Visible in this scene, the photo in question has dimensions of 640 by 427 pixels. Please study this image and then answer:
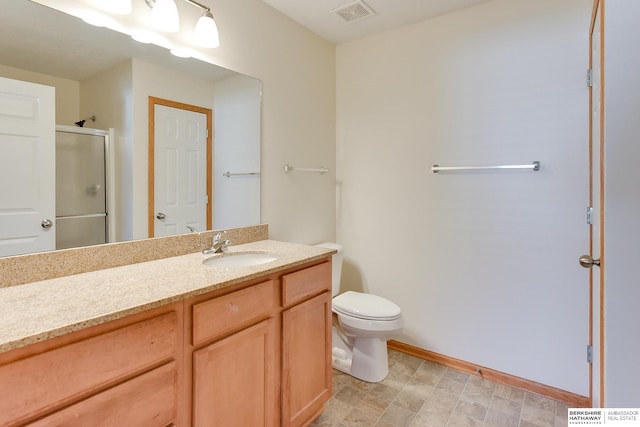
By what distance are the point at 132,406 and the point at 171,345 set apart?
6.8 inches

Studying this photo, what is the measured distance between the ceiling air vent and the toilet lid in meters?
1.89

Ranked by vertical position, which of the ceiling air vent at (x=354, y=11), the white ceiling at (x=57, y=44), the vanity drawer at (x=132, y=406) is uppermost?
the ceiling air vent at (x=354, y=11)

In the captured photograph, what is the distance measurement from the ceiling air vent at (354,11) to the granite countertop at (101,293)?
1623 mm

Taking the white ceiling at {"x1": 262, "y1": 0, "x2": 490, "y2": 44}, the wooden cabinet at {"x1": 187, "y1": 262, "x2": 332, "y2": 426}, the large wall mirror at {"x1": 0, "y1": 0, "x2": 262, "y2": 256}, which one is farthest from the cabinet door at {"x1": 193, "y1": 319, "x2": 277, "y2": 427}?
the white ceiling at {"x1": 262, "y1": 0, "x2": 490, "y2": 44}

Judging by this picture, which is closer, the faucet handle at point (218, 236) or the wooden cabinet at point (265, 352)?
the wooden cabinet at point (265, 352)

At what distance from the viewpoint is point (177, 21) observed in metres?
1.48

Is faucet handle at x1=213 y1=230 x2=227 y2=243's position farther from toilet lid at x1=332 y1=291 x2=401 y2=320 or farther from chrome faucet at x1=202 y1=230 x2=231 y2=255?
toilet lid at x1=332 y1=291 x2=401 y2=320

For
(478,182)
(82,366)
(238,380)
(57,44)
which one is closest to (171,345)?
A: (82,366)

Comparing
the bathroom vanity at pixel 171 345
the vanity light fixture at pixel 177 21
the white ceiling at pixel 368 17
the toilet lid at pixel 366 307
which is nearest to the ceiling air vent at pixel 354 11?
the white ceiling at pixel 368 17

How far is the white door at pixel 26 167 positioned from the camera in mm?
1114

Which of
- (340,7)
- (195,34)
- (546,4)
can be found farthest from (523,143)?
(195,34)

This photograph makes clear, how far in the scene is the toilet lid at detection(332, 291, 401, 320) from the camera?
1.95 metres

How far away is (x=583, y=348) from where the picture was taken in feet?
5.86

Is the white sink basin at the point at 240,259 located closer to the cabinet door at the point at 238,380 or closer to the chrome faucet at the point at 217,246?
the chrome faucet at the point at 217,246
